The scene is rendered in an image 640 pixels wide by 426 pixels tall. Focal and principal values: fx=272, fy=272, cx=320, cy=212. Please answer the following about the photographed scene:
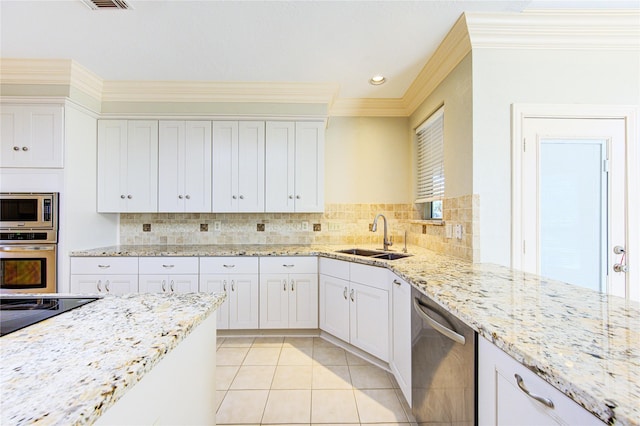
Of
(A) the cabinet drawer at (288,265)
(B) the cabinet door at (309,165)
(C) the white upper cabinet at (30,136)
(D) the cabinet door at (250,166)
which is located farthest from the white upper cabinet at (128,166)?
(B) the cabinet door at (309,165)

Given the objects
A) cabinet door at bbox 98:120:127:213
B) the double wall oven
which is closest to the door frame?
cabinet door at bbox 98:120:127:213

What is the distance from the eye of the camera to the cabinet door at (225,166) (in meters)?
2.93

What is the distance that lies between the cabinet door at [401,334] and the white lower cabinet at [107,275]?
7.89 ft

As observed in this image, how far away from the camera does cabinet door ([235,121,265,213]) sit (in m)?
2.94

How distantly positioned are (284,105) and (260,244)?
1.58 meters

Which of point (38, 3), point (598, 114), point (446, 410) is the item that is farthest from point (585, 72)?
point (38, 3)

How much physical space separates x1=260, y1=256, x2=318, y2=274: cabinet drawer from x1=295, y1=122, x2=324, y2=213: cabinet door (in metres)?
0.56

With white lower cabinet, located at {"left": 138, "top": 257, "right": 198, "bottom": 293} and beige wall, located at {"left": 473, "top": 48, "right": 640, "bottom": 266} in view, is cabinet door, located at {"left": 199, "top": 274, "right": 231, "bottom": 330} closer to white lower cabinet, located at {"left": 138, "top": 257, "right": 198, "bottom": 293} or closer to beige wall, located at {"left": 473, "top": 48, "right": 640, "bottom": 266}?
white lower cabinet, located at {"left": 138, "top": 257, "right": 198, "bottom": 293}

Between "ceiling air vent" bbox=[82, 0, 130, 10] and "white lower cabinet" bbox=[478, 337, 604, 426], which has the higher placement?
"ceiling air vent" bbox=[82, 0, 130, 10]

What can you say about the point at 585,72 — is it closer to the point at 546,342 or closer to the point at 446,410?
the point at 546,342

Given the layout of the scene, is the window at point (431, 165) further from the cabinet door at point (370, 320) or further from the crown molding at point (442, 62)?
the cabinet door at point (370, 320)

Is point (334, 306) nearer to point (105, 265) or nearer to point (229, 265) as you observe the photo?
point (229, 265)

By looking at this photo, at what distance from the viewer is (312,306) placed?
2734mm

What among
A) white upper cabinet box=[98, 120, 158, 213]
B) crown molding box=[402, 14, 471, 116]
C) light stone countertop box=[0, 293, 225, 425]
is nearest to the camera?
light stone countertop box=[0, 293, 225, 425]
